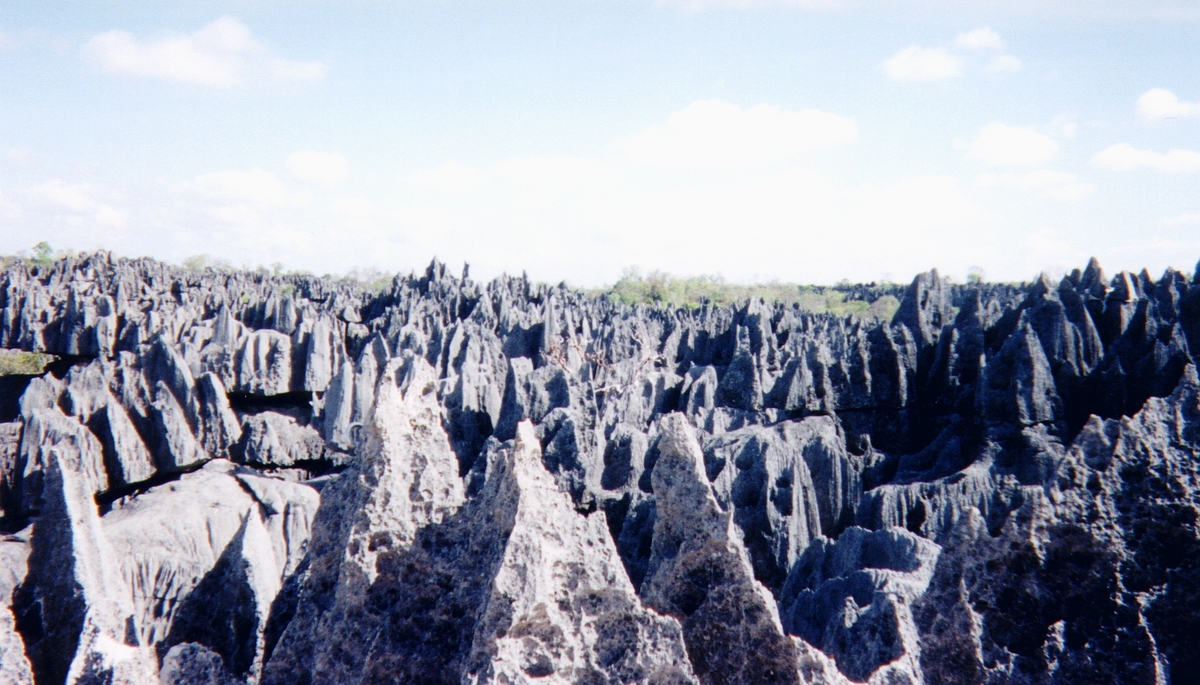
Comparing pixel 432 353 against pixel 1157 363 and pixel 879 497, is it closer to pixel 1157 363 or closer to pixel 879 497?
pixel 879 497

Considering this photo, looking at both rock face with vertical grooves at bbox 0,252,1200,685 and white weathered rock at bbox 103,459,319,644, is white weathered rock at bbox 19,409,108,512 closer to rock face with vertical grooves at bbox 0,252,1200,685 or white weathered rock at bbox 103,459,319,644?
rock face with vertical grooves at bbox 0,252,1200,685

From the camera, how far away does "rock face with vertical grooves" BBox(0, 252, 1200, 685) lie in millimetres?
2846

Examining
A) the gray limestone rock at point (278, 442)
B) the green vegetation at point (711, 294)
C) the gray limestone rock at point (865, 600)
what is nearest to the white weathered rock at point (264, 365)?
the gray limestone rock at point (278, 442)

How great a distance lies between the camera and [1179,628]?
2947 mm

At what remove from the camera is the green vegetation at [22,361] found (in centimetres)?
2642

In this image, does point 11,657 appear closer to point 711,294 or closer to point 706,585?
point 706,585

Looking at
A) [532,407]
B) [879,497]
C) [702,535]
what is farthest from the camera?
[532,407]

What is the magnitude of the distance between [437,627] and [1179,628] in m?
3.09

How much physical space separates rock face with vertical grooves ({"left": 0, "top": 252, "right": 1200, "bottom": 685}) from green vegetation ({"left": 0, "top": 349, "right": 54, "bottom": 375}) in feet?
54.2

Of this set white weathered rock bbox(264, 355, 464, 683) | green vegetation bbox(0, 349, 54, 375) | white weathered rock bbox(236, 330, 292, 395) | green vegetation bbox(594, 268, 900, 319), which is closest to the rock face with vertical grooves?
white weathered rock bbox(264, 355, 464, 683)

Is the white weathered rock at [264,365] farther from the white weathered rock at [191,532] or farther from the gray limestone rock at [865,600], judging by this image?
the gray limestone rock at [865,600]

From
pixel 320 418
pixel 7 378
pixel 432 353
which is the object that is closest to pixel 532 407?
pixel 320 418

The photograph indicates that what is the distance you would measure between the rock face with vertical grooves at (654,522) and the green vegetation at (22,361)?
16.5m

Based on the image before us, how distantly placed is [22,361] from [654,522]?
30.7m
